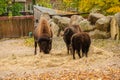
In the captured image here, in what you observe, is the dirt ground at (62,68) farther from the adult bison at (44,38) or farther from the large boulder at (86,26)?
the large boulder at (86,26)

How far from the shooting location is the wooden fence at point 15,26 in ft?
→ 107

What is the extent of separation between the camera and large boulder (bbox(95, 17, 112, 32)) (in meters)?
23.3

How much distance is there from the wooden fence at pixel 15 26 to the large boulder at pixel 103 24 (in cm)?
1081

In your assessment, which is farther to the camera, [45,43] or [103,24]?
[103,24]

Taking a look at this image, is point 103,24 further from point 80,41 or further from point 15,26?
point 15,26

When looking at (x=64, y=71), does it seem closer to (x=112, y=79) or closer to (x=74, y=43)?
(x=112, y=79)

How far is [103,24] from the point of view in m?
23.3

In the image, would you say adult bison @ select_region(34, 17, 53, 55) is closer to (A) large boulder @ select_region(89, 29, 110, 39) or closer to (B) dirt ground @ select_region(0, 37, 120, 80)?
(B) dirt ground @ select_region(0, 37, 120, 80)

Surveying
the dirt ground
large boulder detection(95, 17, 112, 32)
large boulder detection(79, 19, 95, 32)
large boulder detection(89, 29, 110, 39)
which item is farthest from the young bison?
large boulder detection(79, 19, 95, 32)

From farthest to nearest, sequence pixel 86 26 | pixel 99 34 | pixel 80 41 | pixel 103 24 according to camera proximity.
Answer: pixel 86 26 < pixel 103 24 < pixel 99 34 < pixel 80 41

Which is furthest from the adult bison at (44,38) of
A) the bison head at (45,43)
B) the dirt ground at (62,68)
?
the dirt ground at (62,68)

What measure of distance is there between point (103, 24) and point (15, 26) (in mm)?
11655

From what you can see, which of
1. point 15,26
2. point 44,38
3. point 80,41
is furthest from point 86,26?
point 80,41

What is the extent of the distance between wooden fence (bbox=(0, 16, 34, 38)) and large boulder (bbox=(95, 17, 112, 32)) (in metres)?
10.8
